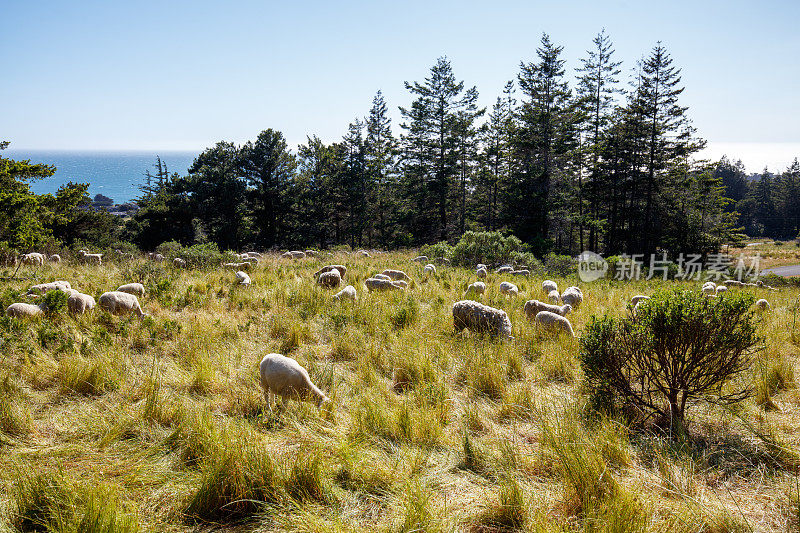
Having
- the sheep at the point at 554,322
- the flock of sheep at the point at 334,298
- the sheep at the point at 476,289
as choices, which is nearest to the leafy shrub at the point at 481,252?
the flock of sheep at the point at 334,298

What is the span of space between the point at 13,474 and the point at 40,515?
Result: 582 mm

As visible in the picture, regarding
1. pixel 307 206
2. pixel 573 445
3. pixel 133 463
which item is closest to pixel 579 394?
pixel 573 445

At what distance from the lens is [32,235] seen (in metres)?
8.80

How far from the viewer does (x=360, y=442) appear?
3.00 meters

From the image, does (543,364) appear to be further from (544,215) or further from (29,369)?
(544,215)

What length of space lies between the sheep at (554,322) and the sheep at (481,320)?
1.80ft

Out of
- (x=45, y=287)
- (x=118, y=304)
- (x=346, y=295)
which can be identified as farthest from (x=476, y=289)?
(x=45, y=287)

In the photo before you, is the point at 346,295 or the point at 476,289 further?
the point at 476,289

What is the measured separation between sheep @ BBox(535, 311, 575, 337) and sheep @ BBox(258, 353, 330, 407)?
3795 millimetres

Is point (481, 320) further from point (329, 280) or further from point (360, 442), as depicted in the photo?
point (329, 280)

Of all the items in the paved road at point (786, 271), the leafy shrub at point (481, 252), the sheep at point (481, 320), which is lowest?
the paved road at point (786, 271)

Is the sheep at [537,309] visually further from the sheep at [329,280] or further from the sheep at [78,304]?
the sheep at [78,304]

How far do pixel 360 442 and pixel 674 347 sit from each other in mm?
2990

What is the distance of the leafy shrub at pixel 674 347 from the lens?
319 centimetres
